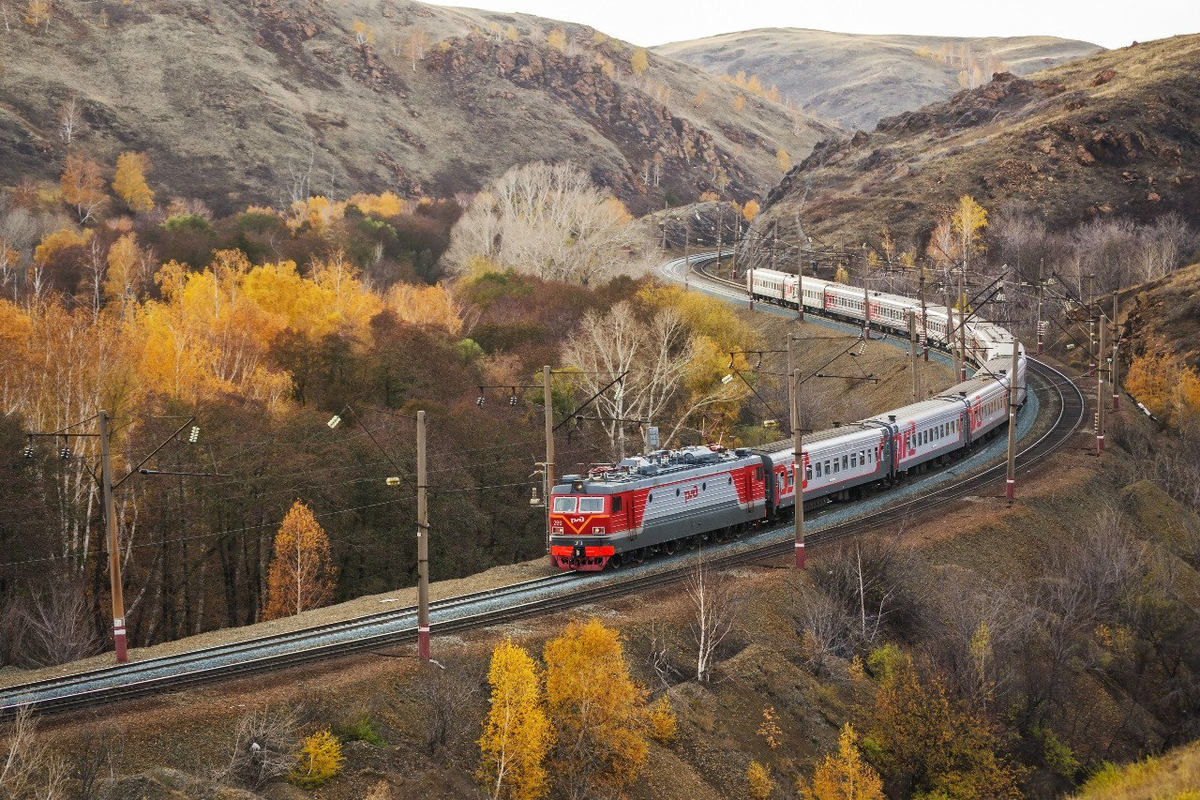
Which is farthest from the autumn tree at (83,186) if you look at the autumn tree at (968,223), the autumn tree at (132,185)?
the autumn tree at (968,223)

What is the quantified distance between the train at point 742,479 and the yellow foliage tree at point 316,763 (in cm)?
1538

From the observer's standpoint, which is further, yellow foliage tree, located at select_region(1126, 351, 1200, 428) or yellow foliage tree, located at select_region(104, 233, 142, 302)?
yellow foliage tree, located at select_region(104, 233, 142, 302)

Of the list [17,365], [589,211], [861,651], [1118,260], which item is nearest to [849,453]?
[861,651]

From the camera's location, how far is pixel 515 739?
26.5 meters

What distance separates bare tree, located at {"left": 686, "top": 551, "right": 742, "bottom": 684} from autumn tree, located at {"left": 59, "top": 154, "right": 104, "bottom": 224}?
117874 mm

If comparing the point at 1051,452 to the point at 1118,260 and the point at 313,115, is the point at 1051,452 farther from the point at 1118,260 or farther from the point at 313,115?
the point at 313,115

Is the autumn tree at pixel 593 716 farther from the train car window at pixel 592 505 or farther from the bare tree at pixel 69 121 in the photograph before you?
the bare tree at pixel 69 121

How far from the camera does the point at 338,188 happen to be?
174 metres

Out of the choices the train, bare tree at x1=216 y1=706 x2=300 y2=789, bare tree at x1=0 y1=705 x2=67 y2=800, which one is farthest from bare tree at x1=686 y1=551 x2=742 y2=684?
bare tree at x1=0 y1=705 x2=67 y2=800

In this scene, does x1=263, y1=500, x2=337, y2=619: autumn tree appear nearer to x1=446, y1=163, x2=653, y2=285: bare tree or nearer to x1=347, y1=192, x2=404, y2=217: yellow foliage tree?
x1=446, y1=163, x2=653, y2=285: bare tree

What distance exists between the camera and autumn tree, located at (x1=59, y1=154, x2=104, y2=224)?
141 m

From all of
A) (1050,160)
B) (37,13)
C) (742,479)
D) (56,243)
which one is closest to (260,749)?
(742,479)

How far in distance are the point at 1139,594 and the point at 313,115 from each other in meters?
161

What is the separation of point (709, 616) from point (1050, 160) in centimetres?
12361
